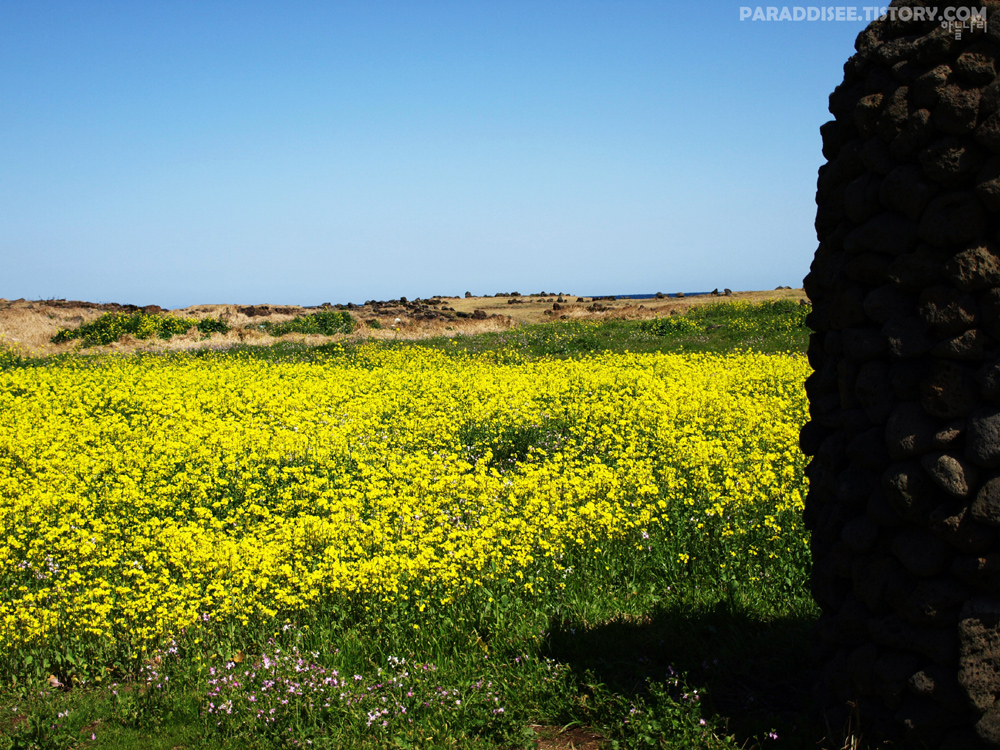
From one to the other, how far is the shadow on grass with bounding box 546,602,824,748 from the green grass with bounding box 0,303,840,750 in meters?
0.01

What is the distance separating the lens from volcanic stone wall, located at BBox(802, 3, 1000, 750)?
12.2ft

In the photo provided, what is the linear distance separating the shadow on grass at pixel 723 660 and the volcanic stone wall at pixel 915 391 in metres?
0.36

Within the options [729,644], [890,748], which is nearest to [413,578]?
[729,644]

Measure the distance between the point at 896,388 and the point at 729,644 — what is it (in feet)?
8.20

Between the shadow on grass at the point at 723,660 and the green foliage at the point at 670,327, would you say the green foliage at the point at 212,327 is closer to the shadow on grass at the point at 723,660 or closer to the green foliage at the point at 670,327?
the green foliage at the point at 670,327

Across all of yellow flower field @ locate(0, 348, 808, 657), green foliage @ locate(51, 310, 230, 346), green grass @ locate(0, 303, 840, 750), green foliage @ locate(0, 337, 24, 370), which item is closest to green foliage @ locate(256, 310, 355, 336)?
green foliage @ locate(51, 310, 230, 346)

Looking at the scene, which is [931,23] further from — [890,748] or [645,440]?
[645,440]

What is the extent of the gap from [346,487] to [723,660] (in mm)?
5237

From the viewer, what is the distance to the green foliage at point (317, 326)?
104ft

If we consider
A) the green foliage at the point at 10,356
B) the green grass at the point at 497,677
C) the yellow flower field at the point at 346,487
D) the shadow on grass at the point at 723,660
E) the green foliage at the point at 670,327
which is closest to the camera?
the shadow on grass at the point at 723,660

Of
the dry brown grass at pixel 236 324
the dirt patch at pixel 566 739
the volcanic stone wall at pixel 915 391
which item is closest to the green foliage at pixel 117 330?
the dry brown grass at pixel 236 324

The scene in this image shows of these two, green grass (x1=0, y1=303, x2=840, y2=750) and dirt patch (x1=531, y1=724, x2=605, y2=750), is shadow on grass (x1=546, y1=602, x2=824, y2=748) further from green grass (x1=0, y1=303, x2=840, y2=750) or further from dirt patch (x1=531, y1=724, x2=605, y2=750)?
dirt patch (x1=531, y1=724, x2=605, y2=750)

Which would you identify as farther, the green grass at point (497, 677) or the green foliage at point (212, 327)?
the green foliage at point (212, 327)

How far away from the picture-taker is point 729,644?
5547 millimetres
